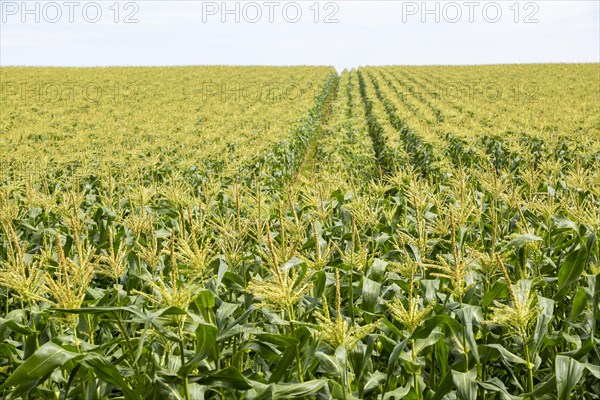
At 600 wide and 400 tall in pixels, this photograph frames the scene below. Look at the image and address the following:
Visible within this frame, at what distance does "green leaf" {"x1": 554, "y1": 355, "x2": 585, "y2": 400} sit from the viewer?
112 inches

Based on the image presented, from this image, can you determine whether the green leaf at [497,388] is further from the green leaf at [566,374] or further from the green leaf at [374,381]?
the green leaf at [374,381]

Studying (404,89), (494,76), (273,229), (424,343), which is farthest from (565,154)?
(494,76)

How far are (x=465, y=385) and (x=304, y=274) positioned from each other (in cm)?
125

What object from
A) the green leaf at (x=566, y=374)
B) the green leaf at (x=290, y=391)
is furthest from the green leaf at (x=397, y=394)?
the green leaf at (x=566, y=374)

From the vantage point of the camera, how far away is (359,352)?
3275mm

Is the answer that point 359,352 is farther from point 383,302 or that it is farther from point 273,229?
point 273,229

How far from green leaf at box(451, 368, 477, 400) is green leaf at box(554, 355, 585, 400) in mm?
437

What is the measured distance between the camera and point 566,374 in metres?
2.90

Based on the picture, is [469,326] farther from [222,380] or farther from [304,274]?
[222,380]

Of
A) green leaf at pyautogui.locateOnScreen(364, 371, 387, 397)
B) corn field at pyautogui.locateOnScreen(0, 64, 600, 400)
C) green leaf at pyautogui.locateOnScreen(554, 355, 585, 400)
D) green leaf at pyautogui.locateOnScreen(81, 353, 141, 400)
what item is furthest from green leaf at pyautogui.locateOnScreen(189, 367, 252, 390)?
Result: green leaf at pyautogui.locateOnScreen(554, 355, 585, 400)

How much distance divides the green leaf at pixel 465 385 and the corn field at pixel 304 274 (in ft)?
0.04

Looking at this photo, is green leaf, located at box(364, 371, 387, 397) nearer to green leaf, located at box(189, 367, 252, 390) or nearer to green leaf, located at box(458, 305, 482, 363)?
green leaf, located at box(458, 305, 482, 363)

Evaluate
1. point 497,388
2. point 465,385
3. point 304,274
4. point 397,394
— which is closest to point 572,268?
Answer: point 497,388

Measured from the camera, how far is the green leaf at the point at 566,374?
2857mm
